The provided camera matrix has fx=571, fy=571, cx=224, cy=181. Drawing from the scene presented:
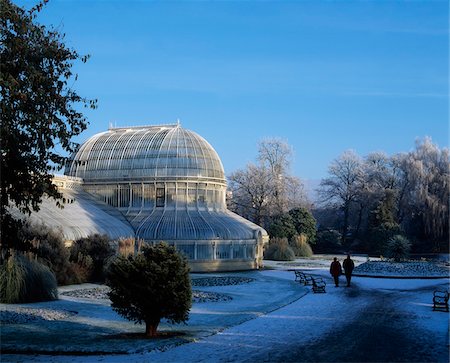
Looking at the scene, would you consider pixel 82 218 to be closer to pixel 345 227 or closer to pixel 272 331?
pixel 272 331

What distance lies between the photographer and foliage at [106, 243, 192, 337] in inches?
539

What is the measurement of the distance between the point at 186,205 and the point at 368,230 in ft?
96.4

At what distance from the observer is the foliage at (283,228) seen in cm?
5572

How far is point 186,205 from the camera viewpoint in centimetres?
4044

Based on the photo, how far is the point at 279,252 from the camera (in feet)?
161

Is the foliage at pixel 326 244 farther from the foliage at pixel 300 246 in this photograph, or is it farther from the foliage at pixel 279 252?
the foliage at pixel 279 252

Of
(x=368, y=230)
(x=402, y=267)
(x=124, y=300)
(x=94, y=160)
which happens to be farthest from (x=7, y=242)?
(x=368, y=230)

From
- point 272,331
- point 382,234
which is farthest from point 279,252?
point 272,331

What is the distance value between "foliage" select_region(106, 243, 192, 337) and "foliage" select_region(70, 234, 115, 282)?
14288mm

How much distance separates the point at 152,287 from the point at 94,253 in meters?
16.3

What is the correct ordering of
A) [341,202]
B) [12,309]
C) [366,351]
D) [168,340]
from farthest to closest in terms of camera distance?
[341,202]
[12,309]
[168,340]
[366,351]

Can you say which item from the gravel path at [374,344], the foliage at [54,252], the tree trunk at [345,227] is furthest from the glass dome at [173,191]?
the tree trunk at [345,227]

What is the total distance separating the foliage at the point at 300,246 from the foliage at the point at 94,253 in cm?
2777

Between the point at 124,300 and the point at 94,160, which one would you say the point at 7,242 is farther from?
the point at 94,160
